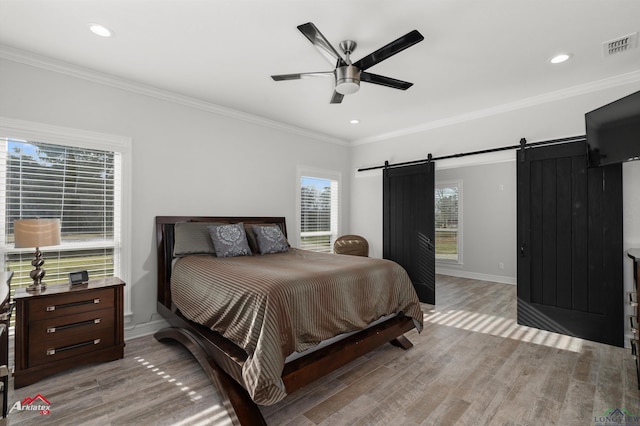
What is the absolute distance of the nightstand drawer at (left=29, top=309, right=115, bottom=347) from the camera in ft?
7.66

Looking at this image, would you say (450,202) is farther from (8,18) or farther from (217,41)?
(8,18)

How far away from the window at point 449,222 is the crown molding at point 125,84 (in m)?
3.92

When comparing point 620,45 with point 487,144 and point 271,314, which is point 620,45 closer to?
point 487,144

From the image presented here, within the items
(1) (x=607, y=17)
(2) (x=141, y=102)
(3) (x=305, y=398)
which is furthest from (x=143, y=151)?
(1) (x=607, y=17)

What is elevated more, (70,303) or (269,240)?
(269,240)

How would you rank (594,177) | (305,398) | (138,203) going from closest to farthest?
1. (305,398)
2. (594,177)
3. (138,203)

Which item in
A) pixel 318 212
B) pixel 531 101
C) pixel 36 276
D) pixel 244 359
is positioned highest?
pixel 531 101

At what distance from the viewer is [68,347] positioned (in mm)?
2465

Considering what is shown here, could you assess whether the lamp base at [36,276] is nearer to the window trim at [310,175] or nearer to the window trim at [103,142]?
the window trim at [103,142]

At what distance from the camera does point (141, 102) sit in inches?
133

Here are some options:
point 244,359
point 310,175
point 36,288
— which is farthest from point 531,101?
point 36,288

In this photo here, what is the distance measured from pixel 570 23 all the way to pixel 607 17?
0.73 feet

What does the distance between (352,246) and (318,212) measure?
854 mm

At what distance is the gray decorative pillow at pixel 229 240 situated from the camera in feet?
10.8
